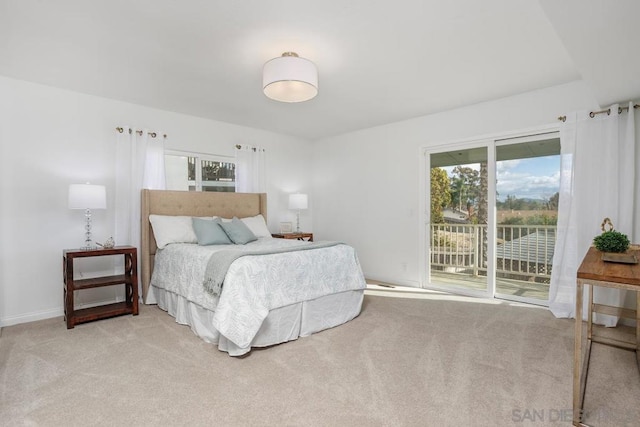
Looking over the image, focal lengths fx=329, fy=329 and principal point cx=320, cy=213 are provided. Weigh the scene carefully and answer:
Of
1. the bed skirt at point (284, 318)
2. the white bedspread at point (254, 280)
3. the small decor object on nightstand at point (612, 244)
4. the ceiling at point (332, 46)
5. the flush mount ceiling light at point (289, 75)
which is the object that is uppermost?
the ceiling at point (332, 46)

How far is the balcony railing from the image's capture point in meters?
4.11

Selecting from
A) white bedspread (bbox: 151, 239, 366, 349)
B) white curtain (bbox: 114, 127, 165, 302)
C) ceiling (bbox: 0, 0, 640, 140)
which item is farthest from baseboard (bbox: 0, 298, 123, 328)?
ceiling (bbox: 0, 0, 640, 140)

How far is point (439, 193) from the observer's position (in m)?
4.71

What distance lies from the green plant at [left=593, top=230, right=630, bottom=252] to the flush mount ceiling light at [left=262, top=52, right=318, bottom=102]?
2.37 metres

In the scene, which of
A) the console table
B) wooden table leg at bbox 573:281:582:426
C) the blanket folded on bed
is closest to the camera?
the console table

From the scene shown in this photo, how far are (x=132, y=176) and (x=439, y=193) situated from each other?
405 cm

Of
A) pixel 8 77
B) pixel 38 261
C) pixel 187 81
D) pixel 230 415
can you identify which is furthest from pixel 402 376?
pixel 8 77

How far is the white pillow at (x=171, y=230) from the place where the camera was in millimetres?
3756

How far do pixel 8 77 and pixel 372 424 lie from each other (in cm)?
440

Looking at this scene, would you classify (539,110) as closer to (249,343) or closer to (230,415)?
(249,343)

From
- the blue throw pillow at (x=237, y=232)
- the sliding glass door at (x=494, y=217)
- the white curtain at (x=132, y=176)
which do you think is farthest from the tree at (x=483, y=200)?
the white curtain at (x=132, y=176)

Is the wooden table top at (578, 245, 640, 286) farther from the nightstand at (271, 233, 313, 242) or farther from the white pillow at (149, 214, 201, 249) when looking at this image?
the nightstand at (271, 233, 313, 242)

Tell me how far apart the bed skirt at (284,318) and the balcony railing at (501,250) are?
205 cm

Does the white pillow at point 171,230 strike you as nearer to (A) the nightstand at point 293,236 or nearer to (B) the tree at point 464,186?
(A) the nightstand at point 293,236
